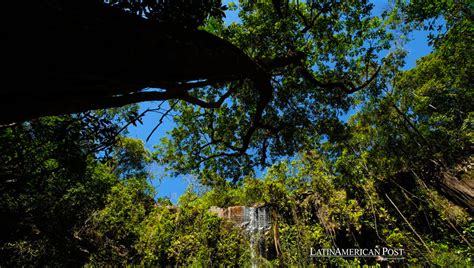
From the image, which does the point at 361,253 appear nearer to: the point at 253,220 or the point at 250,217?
the point at 253,220

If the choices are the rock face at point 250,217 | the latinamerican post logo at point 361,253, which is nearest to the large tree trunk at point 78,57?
the latinamerican post logo at point 361,253

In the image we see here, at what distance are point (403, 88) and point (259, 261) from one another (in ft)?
46.9

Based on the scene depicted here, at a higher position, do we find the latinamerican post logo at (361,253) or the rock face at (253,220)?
the rock face at (253,220)

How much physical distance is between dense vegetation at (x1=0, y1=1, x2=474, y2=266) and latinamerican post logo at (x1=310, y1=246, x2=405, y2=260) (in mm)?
267

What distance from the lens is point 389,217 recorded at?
952 cm

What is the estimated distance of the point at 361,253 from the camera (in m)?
9.05

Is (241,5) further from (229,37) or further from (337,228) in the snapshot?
(337,228)

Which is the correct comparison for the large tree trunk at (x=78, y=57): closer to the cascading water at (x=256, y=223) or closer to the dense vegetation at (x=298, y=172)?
the dense vegetation at (x=298, y=172)

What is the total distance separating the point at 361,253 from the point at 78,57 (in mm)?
11081

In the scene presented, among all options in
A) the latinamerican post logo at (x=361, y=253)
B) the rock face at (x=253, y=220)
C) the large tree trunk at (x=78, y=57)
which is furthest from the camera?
the rock face at (x=253, y=220)

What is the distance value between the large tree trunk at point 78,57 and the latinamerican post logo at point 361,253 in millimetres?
8780

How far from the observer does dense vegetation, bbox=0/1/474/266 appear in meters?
6.22

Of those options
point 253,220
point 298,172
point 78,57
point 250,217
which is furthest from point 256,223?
point 78,57

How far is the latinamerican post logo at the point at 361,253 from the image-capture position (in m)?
8.35
